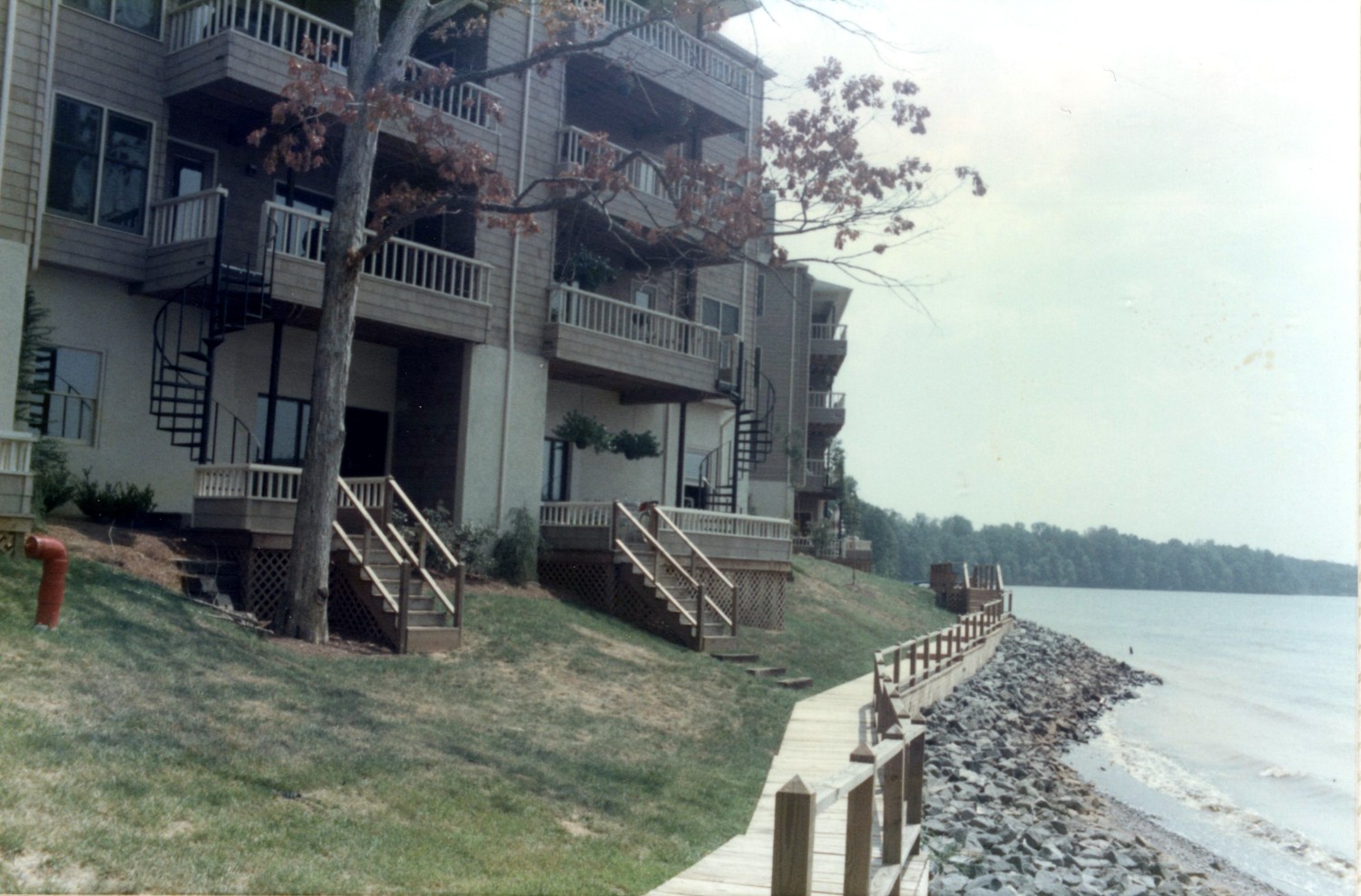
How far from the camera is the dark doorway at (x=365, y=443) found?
73.4 feet

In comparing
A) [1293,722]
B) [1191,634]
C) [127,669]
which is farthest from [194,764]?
[1191,634]

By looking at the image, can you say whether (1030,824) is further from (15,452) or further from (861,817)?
(15,452)

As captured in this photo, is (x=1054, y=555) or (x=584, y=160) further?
(x=1054, y=555)

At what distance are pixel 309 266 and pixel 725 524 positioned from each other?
33.2 feet

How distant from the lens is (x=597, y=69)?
2500 cm

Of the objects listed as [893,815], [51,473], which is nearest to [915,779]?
[893,815]

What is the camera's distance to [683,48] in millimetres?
26234

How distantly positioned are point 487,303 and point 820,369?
1422 inches

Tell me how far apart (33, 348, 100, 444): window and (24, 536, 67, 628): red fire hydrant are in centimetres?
709

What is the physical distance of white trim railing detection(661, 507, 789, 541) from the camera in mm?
23766

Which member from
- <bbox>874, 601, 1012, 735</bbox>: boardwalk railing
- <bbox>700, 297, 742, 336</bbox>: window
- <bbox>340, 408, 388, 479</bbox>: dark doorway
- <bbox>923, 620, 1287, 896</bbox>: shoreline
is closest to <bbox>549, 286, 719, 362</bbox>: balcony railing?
<bbox>700, 297, 742, 336</bbox>: window

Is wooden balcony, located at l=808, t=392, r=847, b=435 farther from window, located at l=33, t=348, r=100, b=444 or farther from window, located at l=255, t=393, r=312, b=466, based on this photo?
window, located at l=33, t=348, r=100, b=444

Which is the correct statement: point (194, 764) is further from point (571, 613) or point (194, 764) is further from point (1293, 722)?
point (1293, 722)

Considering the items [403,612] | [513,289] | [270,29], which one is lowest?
Answer: [403,612]
